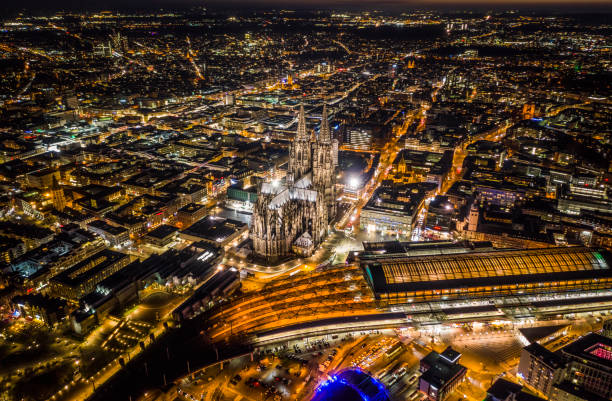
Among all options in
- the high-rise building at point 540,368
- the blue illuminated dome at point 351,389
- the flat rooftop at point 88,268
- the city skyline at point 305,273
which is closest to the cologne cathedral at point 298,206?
the city skyline at point 305,273

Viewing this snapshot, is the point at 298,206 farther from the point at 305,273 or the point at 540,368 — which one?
the point at 540,368

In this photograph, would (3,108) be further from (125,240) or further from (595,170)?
(595,170)

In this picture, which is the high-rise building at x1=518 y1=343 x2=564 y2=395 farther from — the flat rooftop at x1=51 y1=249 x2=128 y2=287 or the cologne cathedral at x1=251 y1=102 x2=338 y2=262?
the flat rooftop at x1=51 y1=249 x2=128 y2=287

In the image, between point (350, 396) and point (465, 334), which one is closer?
point (350, 396)

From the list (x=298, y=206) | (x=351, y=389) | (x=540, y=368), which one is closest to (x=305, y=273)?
(x=298, y=206)

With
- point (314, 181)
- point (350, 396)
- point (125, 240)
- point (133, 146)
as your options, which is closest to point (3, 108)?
point (133, 146)

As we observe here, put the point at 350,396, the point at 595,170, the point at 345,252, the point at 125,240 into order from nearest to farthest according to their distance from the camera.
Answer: the point at 350,396
the point at 345,252
the point at 125,240
the point at 595,170

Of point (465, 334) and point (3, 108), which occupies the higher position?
point (3, 108)
